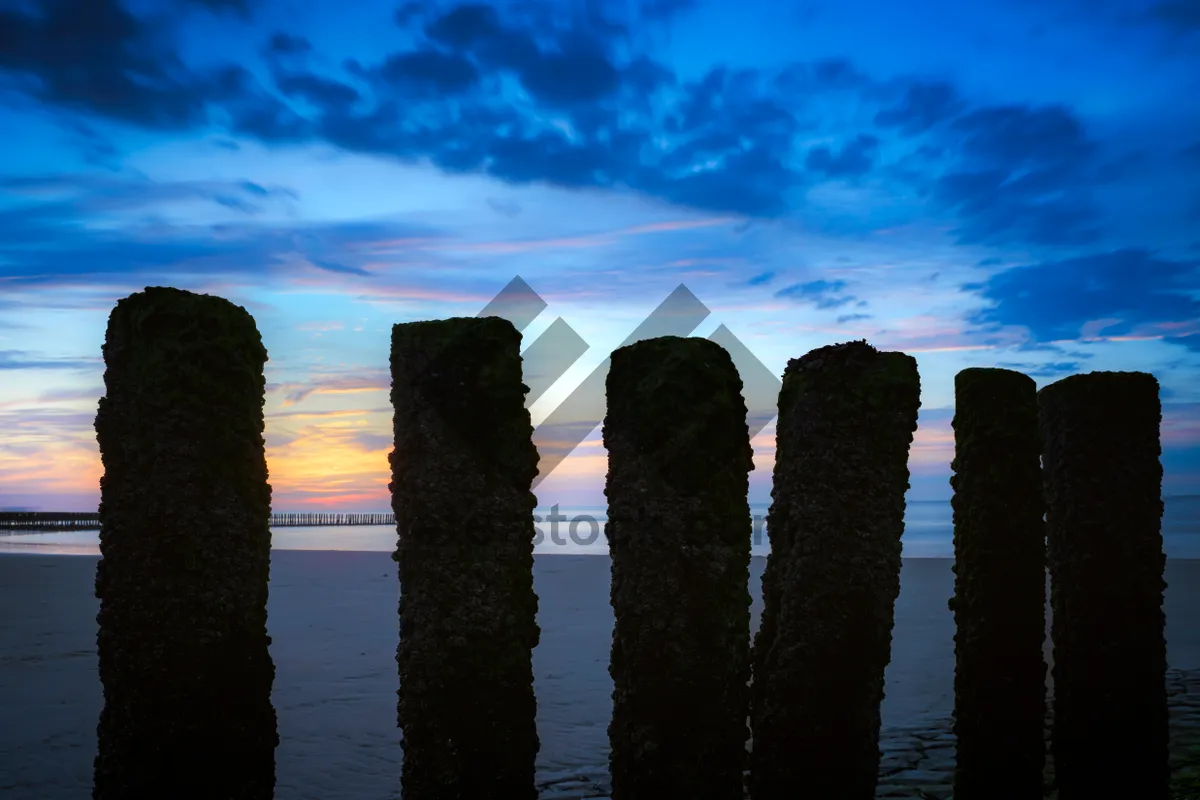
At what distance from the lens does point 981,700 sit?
6.34 metres

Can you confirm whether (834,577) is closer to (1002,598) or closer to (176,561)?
(1002,598)

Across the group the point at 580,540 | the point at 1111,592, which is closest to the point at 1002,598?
the point at 1111,592

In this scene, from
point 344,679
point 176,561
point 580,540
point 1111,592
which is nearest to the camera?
point 176,561

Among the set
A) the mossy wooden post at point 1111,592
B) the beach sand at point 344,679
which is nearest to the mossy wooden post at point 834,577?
the mossy wooden post at point 1111,592

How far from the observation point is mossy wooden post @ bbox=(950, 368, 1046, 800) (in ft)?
20.7

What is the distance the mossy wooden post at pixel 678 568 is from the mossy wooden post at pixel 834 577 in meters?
0.49

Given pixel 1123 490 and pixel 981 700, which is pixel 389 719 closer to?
pixel 981 700

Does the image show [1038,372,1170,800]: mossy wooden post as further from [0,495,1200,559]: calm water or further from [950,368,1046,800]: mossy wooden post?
[0,495,1200,559]: calm water

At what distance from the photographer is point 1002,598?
6.32m

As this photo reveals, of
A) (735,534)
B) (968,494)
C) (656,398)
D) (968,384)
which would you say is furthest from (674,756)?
(968,384)

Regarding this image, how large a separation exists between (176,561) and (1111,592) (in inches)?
218

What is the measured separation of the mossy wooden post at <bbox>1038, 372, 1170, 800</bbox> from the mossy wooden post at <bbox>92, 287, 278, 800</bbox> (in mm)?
4932

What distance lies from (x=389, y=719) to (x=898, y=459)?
23.0 feet

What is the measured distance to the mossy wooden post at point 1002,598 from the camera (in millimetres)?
6320
